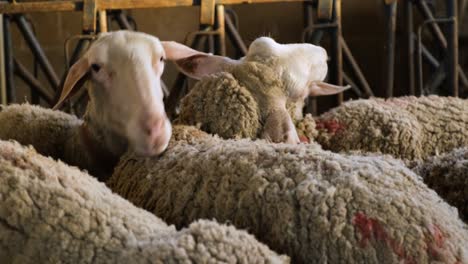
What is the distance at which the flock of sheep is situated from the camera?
93 centimetres

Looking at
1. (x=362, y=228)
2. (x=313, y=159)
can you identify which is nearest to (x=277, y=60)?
(x=313, y=159)

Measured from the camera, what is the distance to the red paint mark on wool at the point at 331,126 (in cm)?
216

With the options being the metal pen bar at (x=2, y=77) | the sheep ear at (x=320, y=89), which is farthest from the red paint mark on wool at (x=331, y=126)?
the metal pen bar at (x=2, y=77)

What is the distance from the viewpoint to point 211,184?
1.19 m

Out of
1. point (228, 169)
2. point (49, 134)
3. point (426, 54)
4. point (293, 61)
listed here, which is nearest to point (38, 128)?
point (49, 134)

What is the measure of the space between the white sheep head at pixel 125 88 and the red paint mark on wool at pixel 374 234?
588 millimetres

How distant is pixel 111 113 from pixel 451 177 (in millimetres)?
888

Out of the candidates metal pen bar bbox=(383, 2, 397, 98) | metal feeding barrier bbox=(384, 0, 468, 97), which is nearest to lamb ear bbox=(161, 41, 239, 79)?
metal feeding barrier bbox=(384, 0, 468, 97)

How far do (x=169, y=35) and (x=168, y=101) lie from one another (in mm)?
1928

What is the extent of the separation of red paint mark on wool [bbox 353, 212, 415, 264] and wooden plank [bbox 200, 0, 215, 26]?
76.2 inches

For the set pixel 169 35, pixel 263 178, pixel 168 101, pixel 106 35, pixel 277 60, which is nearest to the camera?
pixel 263 178

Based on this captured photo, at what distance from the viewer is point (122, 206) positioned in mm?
1020

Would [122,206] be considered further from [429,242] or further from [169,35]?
[169,35]

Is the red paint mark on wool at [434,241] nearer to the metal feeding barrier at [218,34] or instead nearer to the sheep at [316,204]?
the sheep at [316,204]
